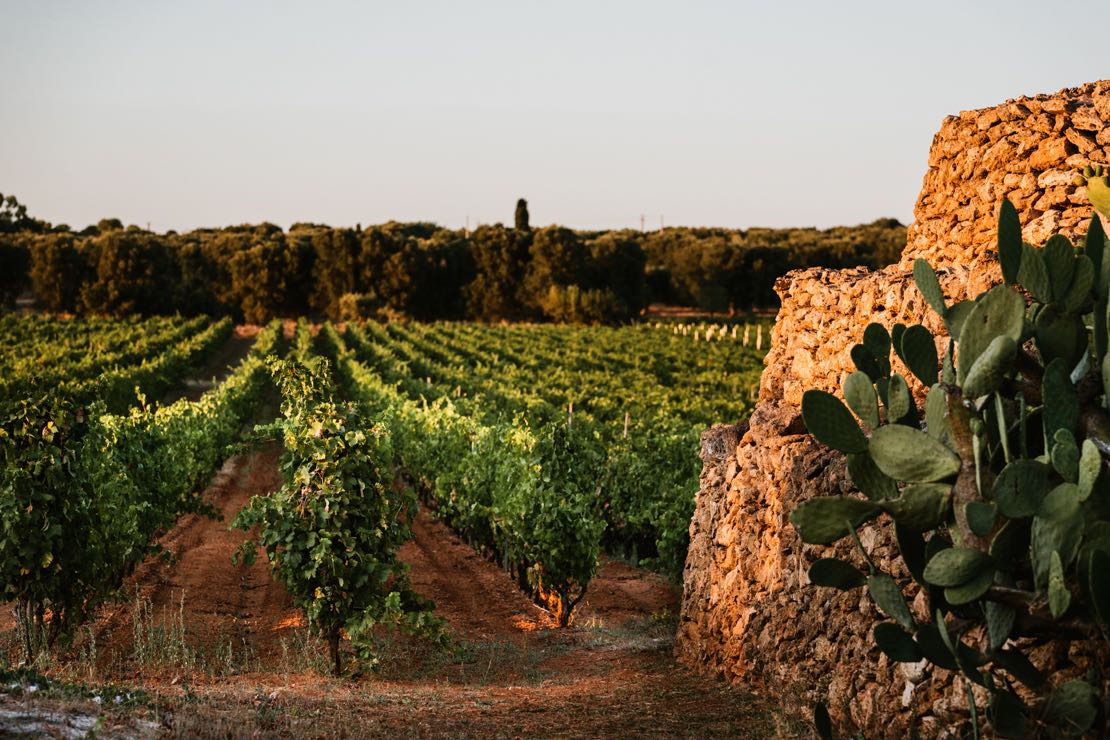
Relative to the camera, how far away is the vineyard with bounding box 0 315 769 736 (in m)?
8.94

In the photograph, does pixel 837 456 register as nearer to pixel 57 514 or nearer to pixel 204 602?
pixel 57 514

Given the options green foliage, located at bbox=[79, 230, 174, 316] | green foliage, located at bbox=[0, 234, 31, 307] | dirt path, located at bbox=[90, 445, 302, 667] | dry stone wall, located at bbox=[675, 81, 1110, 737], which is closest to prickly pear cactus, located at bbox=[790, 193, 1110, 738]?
dry stone wall, located at bbox=[675, 81, 1110, 737]

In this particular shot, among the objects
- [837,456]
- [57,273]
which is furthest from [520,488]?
[57,273]

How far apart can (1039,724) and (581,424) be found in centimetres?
1719

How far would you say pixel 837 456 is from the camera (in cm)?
693

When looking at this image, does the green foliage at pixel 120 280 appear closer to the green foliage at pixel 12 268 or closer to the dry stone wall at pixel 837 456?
the green foliage at pixel 12 268

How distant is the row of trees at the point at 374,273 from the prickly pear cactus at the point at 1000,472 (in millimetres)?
71082

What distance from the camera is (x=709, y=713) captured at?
22.1 ft


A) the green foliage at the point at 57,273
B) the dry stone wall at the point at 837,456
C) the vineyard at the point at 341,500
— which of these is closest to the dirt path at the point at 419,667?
the vineyard at the point at 341,500

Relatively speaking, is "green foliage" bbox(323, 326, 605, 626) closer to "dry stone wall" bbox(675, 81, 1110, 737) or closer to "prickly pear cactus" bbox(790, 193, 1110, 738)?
"dry stone wall" bbox(675, 81, 1110, 737)

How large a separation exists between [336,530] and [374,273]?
72608mm

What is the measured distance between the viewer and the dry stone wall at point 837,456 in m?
6.25

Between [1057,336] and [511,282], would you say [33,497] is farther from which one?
[511,282]

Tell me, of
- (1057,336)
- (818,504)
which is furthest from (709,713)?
(1057,336)
